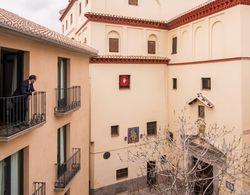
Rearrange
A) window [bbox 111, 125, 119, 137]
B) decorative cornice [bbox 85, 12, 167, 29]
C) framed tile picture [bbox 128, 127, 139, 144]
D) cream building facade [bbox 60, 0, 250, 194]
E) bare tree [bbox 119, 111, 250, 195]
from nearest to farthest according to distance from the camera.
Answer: bare tree [bbox 119, 111, 250, 195]
cream building facade [bbox 60, 0, 250, 194]
decorative cornice [bbox 85, 12, 167, 29]
window [bbox 111, 125, 119, 137]
framed tile picture [bbox 128, 127, 139, 144]

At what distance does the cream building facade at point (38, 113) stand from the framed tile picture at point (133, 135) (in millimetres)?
7317

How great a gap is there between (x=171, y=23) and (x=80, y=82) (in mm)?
10063

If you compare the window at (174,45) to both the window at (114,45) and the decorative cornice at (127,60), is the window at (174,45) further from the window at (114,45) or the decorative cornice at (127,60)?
the window at (114,45)

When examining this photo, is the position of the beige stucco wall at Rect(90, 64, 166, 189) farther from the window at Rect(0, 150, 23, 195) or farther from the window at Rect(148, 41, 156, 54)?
the window at Rect(0, 150, 23, 195)

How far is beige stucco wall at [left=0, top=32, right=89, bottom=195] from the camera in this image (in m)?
6.78

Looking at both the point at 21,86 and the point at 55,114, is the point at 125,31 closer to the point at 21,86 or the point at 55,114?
the point at 55,114

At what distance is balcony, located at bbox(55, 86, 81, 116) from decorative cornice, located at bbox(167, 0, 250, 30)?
905cm

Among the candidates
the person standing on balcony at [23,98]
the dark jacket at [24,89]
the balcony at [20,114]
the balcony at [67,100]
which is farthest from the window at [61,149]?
the dark jacket at [24,89]

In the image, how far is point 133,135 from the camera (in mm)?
18859

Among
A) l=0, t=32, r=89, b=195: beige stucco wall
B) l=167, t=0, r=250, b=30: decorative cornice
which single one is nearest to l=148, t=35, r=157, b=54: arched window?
l=167, t=0, r=250, b=30: decorative cornice

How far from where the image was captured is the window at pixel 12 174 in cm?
639

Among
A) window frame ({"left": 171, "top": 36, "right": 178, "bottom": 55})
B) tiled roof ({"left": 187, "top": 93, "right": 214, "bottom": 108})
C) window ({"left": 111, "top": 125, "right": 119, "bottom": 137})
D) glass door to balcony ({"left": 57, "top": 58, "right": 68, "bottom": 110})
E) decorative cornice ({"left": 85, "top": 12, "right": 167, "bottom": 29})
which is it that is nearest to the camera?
glass door to balcony ({"left": 57, "top": 58, "right": 68, "bottom": 110})

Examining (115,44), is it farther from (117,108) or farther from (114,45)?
(117,108)

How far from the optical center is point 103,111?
1802 centimetres
